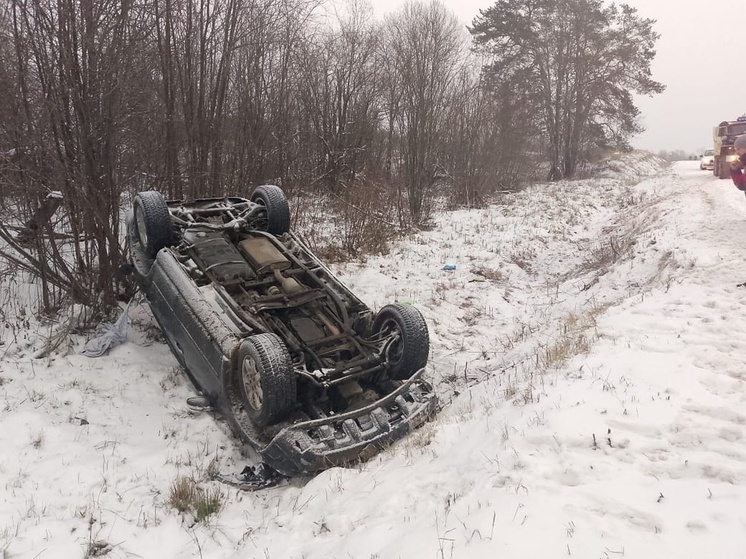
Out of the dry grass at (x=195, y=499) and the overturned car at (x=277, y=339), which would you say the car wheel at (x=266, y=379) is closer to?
the overturned car at (x=277, y=339)

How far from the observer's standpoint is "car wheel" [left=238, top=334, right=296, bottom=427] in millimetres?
3762

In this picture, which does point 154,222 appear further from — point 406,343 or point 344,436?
point 344,436

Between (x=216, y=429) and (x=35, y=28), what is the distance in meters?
4.54

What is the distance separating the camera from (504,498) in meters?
2.62

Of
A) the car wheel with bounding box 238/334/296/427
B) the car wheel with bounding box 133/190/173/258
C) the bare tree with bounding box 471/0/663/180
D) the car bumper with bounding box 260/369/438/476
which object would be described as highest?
the bare tree with bounding box 471/0/663/180

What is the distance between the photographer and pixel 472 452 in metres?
3.21

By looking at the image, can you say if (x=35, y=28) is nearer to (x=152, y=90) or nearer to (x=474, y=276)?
(x=152, y=90)

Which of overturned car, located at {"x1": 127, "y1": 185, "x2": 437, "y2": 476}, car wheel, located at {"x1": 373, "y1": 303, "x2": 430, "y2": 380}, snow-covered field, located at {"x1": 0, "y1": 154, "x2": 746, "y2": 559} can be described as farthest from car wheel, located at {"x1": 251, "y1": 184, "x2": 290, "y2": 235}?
car wheel, located at {"x1": 373, "y1": 303, "x2": 430, "y2": 380}

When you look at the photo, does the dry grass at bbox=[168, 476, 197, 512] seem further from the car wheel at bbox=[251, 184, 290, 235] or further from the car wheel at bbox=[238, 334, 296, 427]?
the car wheel at bbox=[251, 184, 290, 235]

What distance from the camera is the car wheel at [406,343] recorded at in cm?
450

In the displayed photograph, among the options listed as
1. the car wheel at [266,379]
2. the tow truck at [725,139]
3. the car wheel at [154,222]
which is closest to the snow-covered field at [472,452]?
the car wheel at [266,379]

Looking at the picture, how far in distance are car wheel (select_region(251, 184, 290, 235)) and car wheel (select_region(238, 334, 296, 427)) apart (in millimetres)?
2453

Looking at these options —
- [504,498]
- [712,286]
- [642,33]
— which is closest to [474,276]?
[712,286]

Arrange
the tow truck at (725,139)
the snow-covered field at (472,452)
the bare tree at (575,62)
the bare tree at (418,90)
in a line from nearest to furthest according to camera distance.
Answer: the snow-covered field at (472,452)
the bare tree at (418,90)
the tow truck at (725,139)
the bare tree at (575,62)
